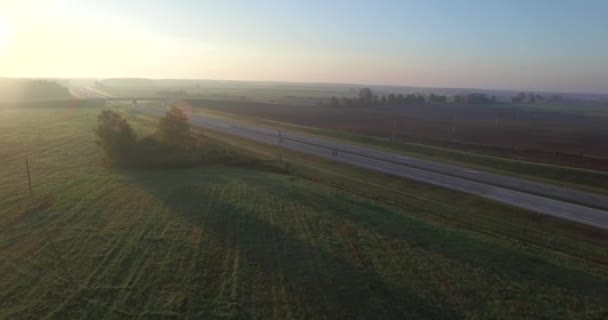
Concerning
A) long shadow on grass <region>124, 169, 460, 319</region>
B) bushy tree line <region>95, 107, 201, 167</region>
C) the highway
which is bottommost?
the highway

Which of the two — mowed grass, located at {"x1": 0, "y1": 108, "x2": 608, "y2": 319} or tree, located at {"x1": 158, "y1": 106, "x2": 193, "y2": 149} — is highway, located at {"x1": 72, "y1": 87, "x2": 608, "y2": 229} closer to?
mowed grass, located at {"x1": 0, "y1": 108, "x2": 608, "y2": 319}

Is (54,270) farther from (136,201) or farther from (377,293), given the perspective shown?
(377,293)

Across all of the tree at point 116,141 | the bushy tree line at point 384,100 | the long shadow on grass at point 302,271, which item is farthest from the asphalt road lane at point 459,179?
the bushy tree line at point 384,100

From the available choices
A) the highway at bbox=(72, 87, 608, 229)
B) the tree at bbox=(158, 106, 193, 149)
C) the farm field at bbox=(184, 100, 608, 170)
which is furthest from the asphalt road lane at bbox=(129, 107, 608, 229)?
the tree at bbox=(158, 106, 193, 149)

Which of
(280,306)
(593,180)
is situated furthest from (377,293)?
(593,180)

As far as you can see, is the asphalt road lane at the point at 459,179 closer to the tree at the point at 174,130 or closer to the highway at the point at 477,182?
the highway at the point at 477,182

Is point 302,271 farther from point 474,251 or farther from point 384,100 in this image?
point 384,100
